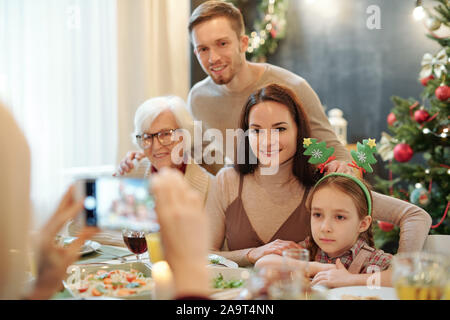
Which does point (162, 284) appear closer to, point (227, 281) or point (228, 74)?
point (227, 281)

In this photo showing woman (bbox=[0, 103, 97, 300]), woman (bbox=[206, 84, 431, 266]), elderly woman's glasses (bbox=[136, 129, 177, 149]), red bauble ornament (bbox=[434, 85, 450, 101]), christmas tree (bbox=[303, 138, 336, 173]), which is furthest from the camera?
red bauble ornament (bbox=[434, 85, 450, 101])

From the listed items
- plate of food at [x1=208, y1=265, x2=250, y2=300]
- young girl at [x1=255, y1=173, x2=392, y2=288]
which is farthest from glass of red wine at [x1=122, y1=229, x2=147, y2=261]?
young girl at [x1=255, y1=173, x2=392, y2=288]

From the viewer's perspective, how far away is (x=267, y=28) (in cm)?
428

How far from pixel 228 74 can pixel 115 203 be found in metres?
1.22

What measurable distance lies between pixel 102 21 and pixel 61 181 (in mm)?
1282

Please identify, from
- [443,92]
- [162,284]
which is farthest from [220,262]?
[443,92]

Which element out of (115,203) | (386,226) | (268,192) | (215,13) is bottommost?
(386,226)

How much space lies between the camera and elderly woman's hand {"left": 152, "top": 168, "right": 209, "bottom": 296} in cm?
71

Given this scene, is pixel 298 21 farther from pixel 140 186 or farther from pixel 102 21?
pixel 140 186

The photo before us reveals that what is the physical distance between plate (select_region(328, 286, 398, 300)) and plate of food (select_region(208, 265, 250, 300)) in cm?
22

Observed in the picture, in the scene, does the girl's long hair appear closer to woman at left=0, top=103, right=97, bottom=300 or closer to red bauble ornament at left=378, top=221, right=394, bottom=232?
woman at left=0, top=103, right=97, bottom=300

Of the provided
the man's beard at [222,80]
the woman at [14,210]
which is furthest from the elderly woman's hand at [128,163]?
the woman at [14,210]
